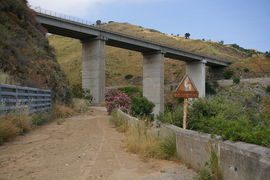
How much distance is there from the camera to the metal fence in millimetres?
8830

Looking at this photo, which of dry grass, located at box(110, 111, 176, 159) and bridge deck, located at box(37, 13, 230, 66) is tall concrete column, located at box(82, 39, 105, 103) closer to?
bridge deck, located at box(37, 13, 230, 66)

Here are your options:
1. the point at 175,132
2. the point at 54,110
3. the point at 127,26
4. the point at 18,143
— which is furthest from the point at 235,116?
the point at 127,26

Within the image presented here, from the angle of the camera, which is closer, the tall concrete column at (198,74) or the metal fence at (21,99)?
the metal fence at (21,99)

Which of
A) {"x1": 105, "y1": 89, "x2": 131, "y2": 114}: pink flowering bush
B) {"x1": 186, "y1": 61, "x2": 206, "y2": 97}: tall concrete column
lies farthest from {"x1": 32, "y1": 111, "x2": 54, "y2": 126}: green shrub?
{"x1": 186, "y1": 61, "x2": 206, "y2": 97}: tall concrete column

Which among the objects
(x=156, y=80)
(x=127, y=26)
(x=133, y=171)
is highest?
(x=127, y=26)

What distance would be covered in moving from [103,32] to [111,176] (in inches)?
1589

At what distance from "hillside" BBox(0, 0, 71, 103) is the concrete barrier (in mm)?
8490

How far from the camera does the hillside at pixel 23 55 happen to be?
13.7 metres

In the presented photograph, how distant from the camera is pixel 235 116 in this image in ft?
23.5

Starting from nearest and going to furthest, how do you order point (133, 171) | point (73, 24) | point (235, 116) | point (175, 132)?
point (133, 171), point (175, 132), point (235, 116), point (73, 24)

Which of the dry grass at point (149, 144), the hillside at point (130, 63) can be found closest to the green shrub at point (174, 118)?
the dry grass at point (149, 144)

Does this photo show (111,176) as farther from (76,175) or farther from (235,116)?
(235,116)

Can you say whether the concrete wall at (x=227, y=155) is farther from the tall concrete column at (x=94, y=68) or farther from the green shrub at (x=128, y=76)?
the green shrub at (x=128, y=76)

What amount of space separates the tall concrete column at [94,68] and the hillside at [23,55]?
1751cm
